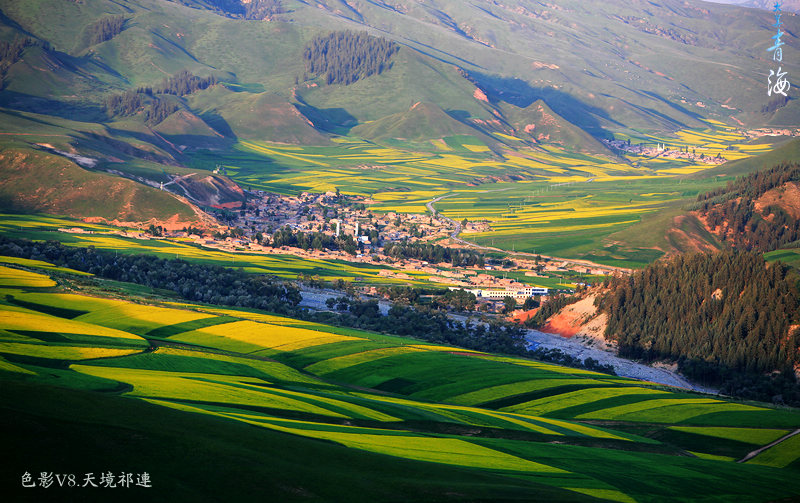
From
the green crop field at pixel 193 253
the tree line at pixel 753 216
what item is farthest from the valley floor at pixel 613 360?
the tree line at pixel 753 216

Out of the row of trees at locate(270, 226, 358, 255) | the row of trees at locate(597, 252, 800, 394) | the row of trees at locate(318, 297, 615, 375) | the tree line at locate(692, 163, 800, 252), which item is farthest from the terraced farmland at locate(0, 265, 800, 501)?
the tree line at locate(692, 163, 800, 252)

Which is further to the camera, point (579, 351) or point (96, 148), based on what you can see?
point (96, 148)

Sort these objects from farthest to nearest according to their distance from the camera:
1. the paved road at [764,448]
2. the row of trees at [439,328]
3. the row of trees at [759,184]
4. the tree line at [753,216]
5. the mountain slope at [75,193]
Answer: the row of trees at [759,184]
the tree line at [753,216]
the mountain slope at [75,193]
the row of trees at [439,328]
the paved road at [764,448]

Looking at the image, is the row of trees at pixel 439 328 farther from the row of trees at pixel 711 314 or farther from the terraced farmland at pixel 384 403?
the row of trees at pixel 711 314

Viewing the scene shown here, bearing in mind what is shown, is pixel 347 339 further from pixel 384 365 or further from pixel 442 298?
pixel 442 298

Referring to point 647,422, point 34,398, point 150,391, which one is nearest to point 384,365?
point 647,422

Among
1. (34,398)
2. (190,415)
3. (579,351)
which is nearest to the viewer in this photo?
(34,398)
